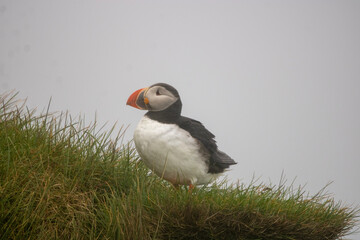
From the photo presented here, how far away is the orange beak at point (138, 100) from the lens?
163 inches

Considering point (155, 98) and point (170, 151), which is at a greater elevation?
point (155, 98)

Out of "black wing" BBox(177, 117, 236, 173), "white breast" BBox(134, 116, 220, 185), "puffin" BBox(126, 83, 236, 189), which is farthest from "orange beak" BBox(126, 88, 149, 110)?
"black wing" BBox(177, 117, 236, 173)

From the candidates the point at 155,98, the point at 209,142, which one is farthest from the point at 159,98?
the point at 209,142

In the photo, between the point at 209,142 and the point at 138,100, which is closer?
the point at 138,100

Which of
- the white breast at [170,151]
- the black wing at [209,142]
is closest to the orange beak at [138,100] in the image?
the white breast at [170,151]

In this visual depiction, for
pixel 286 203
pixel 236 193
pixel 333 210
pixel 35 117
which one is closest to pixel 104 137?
pixel 35 117

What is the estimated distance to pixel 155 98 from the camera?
4.12 metres

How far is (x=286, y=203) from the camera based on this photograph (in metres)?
4.13

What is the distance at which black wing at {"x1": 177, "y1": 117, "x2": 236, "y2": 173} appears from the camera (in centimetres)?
423

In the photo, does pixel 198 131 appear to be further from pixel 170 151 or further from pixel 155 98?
pixel 155 98

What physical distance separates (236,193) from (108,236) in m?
1.13

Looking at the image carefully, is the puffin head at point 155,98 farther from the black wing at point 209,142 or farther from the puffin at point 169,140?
the black wing at point 209,142

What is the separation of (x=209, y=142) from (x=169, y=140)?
0.48m

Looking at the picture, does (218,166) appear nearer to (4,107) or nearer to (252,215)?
(252,215)
